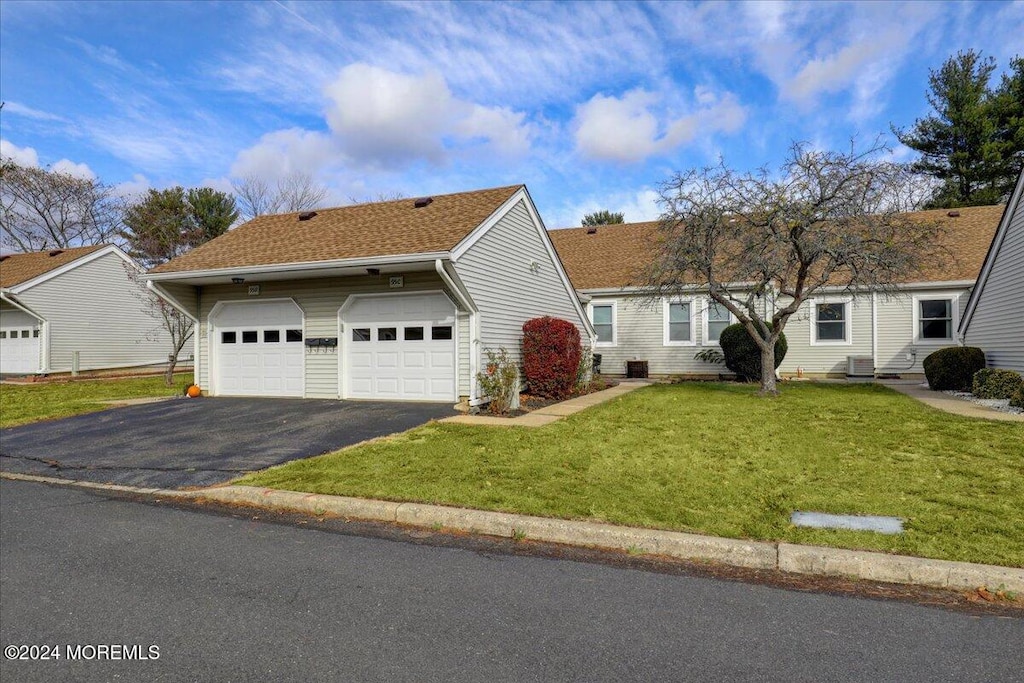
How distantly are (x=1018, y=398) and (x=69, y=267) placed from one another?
102 feet

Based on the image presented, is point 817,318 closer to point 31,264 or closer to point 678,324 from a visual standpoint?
point 678,324

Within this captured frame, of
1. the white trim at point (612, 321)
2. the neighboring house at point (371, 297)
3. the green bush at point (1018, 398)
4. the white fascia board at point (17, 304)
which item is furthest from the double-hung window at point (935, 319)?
the white fascia board at point (17, 304)

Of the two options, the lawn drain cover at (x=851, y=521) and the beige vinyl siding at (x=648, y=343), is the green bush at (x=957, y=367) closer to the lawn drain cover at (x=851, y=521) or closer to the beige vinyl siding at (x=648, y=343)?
the beige vinyl siding at (x=648, y=343)

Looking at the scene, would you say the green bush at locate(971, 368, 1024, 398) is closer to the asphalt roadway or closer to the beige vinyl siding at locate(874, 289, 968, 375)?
the beige vinyl siding at locate(874, 289, 968, 375)

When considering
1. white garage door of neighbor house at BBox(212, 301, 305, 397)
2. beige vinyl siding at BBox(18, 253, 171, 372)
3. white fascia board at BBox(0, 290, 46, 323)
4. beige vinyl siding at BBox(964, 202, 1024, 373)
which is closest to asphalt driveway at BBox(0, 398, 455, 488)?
white garage door of neighbor house at BBox(212, 301, 305, 397)

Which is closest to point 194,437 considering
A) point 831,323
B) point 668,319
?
point 668,319

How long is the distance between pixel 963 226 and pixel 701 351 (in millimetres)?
9591

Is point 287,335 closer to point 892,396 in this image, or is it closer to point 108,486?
point 108,486

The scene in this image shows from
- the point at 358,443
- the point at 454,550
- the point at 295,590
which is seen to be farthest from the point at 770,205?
the point at 295,590

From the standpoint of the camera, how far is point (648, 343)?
66.5ft

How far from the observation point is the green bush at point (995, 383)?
39.6 feet

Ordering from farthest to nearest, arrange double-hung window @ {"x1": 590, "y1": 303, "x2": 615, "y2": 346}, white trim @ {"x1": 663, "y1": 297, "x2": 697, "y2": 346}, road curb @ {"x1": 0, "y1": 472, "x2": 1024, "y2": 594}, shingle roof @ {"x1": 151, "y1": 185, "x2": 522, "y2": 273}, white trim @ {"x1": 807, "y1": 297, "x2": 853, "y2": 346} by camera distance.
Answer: double-hung window @ {"x1": 590, "y1": 303, "x2": 615, "y2": 346} < white trim @ {"x1": 663, "y1": 297, "x2": 697, "y2": 346} < white trim @ {"x1": 807, "y1": 297, "x2": 853, "y2": 346} < shingle roof @ {"x1": 151, "y1": 185, "x2": 522, "y2": 273} < road curb @ {"x1": 0, "y1": 472, "x2": 1024, "y2": 594}

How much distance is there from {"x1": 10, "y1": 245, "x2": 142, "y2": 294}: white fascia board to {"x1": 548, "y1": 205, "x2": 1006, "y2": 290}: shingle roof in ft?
63.7

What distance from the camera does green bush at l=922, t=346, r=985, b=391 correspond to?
14516 millimetres
